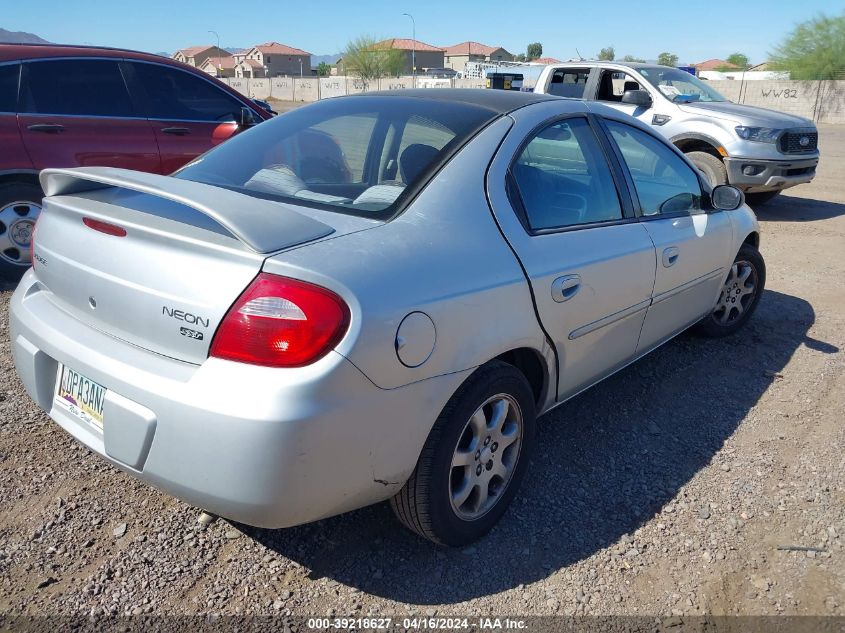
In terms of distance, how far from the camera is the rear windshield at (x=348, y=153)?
258 cm

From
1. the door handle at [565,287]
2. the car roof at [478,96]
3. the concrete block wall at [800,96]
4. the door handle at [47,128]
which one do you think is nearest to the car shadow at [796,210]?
the car roof at [478,96]

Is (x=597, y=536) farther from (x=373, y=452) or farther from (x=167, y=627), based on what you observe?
(x=167, y=627)

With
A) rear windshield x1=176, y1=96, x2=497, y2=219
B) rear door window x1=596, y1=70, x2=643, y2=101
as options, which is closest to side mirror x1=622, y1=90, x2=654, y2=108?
rear door window x1=596, y1=70, x2=643, y2=101

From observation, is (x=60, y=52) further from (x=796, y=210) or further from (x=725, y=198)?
(x=796, y=210)

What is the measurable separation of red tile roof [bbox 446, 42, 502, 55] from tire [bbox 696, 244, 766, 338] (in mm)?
107757

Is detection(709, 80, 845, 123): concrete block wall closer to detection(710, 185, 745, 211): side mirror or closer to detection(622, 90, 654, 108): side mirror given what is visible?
detection(622, 90, 654, 108): side mirror

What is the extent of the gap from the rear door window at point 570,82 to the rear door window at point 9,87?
6687mm

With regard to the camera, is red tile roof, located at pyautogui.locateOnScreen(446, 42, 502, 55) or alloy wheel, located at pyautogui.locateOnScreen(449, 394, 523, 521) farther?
red tile roof, located at pyautogui.locateOnScreen(446, 42, 502, 55)

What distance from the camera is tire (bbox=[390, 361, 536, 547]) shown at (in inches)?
90.3

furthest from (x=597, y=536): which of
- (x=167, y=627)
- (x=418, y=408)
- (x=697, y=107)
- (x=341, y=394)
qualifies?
(x=697, y=107)

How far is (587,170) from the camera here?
3238 mm

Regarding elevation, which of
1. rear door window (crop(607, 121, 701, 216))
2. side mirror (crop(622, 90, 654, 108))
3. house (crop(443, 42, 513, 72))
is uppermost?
house (crop(443, 42, 513, 72))

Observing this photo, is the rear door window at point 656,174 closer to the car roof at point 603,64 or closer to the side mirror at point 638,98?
the side mirror at point 638,98

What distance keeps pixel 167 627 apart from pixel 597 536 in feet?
5.11
